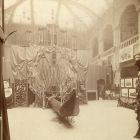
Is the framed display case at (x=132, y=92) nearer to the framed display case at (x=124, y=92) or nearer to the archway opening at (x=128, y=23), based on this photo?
the framed display case at (x=124, y=92)

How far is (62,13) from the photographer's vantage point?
46.8ft

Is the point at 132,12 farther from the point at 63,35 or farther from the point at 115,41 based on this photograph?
the point at 63,35

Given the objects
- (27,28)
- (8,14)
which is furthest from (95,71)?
(8,14)

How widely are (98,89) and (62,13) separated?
543 centimetres

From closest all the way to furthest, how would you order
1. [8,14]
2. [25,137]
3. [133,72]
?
[25,137] → [133,72] → [8,14]

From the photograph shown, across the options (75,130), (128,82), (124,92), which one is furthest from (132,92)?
(75,130)

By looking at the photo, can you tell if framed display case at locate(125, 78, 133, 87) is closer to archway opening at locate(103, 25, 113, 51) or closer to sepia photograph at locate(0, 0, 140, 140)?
sepia photograph at locate(0, 0, 140, 140)

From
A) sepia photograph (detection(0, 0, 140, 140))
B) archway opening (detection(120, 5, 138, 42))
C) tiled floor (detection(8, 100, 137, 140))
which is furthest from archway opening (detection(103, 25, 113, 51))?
tiled floor (detection(8, 100, 137, 140))

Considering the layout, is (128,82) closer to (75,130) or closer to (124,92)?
(124,92)

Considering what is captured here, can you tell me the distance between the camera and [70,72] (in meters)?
11.1

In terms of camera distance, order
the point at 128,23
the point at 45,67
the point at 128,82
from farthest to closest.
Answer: the point at 128,23, the point at 45,67, the point at 128,82

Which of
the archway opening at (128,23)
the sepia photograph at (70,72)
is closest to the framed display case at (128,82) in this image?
the sepia photograph at (70,72)

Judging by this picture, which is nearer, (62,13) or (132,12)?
(132,12)

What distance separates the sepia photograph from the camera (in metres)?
5.75
